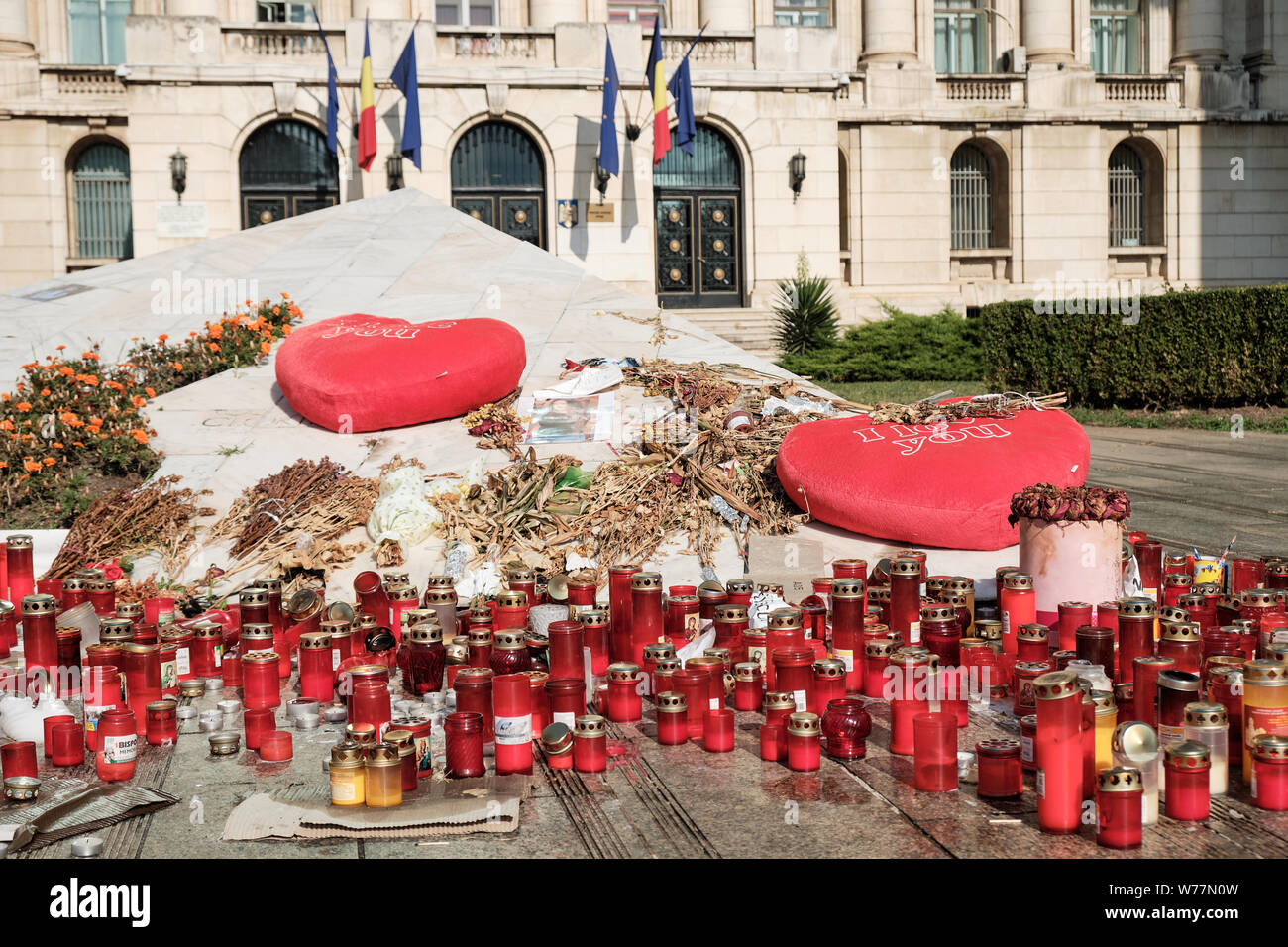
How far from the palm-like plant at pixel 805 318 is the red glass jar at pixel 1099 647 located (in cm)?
1904

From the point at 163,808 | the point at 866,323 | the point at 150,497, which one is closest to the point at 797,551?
the point at 163,808

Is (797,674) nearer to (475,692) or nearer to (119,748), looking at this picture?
(475,692)

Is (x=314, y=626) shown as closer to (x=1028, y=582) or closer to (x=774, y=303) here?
(x=1028, y=582)

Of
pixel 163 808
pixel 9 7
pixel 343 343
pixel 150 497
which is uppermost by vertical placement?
pixel 9 7

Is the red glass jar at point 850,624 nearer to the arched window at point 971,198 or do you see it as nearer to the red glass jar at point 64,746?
the red glass jar at point 64,746

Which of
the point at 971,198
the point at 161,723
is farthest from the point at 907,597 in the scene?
the point at 971,198

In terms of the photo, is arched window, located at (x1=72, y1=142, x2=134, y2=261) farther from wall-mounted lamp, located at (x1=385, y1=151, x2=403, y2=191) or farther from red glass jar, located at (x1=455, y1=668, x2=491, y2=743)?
red glass jar, located at (x1=455, y1=668, x2=491, y2=743)

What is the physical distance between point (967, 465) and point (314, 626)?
4.25m

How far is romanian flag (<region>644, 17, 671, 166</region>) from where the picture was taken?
23844 millimetres

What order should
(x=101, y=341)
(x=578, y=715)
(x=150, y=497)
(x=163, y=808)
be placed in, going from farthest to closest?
(x=101, y=341), (x=150, y=497), (x=578, y=715), (x=163, y=808)

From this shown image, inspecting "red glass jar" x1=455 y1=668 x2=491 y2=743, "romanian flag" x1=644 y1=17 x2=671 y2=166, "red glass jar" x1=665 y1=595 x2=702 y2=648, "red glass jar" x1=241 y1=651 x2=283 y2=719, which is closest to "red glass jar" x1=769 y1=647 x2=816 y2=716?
"red glass jar" x1=665 y1=595 x2=702 y2=648

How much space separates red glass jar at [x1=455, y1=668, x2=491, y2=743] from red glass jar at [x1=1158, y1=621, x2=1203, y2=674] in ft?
9.35

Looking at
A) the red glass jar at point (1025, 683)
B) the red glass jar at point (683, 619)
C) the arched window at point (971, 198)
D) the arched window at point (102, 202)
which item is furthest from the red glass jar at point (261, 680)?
the arched window at point (971, 198)

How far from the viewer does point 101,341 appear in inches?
534
